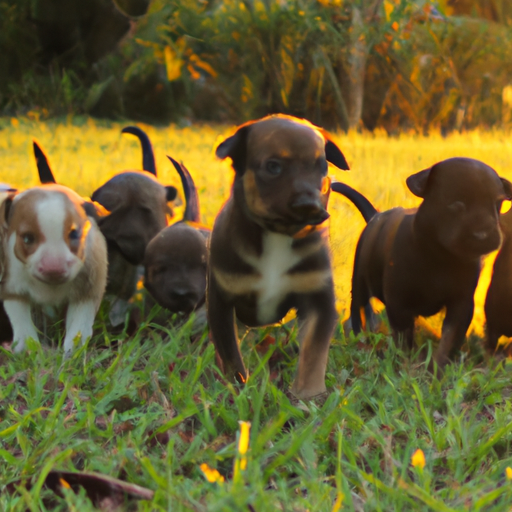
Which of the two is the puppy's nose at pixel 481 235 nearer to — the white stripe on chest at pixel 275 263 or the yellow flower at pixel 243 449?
the white stripe on chest at pixel 275 263

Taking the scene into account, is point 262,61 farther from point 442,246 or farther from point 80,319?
Answer: point 442,246

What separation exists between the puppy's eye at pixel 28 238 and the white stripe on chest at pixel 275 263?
1040 mm

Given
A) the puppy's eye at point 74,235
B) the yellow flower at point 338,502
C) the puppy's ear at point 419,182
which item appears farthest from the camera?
the puppy's eye at point 74,235

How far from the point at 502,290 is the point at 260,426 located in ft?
4.46

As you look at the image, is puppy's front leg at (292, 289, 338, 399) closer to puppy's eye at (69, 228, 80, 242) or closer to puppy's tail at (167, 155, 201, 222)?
puppy's eye at (69, 228, 80, 242)

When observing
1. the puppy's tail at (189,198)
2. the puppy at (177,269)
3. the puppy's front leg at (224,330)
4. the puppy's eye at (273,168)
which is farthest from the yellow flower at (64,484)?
the puppy's tail at (189,198)

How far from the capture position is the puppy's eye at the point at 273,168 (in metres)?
2.49

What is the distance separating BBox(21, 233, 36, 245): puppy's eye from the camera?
3.23 metres

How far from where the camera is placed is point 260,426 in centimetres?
257

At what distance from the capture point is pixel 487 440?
2490mm

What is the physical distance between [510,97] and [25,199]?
12.8 m

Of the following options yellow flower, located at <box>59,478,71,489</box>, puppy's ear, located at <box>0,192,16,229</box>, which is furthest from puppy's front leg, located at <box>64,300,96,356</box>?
yellow flower, located at <box>59,478,71,489</box>

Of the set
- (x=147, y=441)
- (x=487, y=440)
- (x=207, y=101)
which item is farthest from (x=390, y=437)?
(x=207, y=101)

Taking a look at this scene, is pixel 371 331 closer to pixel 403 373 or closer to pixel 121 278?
pixel 403 373
